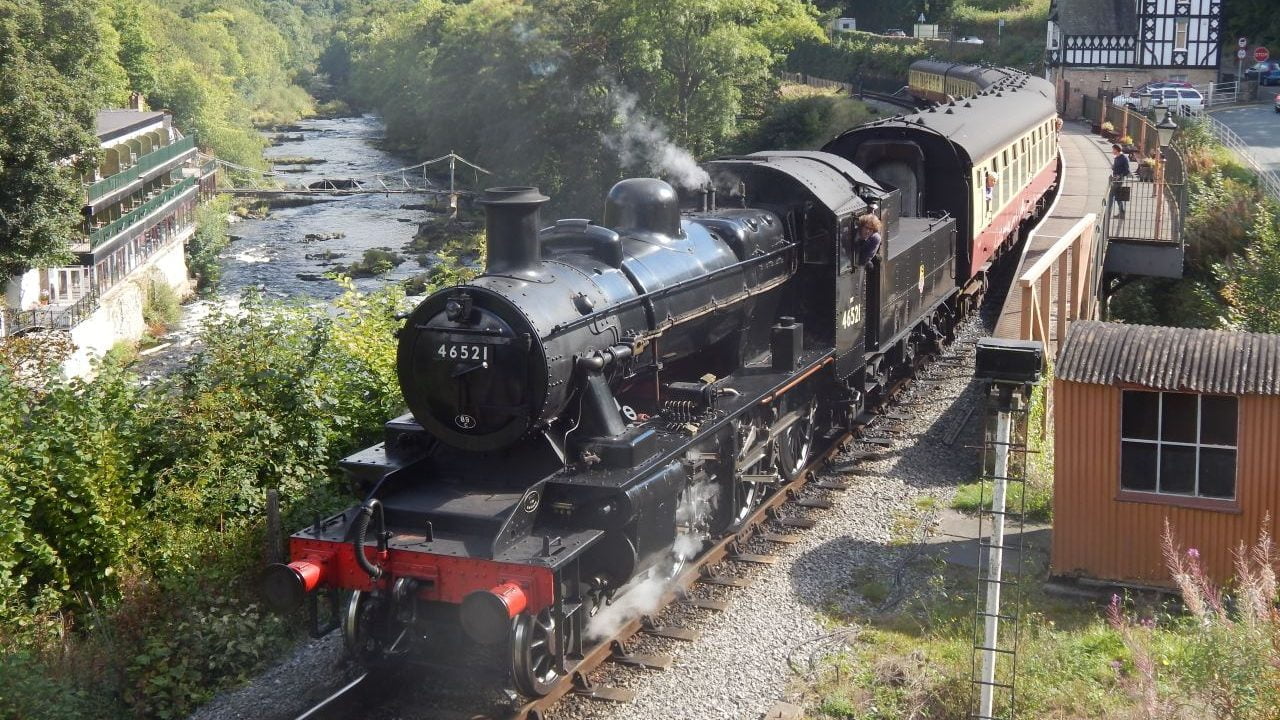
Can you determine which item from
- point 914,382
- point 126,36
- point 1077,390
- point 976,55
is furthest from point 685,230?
point 976,55

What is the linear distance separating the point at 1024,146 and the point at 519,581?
19.2 m

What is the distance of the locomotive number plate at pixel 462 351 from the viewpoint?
344 inches

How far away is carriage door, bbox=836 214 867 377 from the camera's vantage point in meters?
12.6

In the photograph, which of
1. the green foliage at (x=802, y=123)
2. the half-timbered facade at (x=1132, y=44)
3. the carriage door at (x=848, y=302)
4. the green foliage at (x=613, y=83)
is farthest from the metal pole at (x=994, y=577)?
the half-timbered facade at (x=1132, y=44)

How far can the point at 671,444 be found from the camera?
941cm

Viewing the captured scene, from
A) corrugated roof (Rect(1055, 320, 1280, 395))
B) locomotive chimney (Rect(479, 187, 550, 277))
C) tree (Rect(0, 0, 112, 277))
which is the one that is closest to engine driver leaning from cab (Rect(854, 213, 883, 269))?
corrugated roof (Rect(1055, 320, 1280, 395))

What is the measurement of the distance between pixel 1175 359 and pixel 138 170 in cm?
3921

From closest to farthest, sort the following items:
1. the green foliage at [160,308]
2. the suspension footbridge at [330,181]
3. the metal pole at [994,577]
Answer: the metal pole at [994,577]
the green foliage at [160,308]
the suspension footbridge at [330,181]

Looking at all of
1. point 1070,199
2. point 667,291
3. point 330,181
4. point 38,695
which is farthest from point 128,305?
point 667,291

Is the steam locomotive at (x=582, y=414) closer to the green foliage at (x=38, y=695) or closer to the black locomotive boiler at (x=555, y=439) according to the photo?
the black locomotive boiler at (x=555, y=439)

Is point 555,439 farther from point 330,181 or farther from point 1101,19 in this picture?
point 1101,19

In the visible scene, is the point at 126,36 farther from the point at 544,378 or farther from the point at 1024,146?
the point at 544,378

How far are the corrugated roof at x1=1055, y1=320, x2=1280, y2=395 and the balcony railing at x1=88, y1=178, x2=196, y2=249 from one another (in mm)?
33013

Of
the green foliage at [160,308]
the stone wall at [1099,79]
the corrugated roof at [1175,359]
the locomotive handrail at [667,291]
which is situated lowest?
the green foliage at [160,308]
